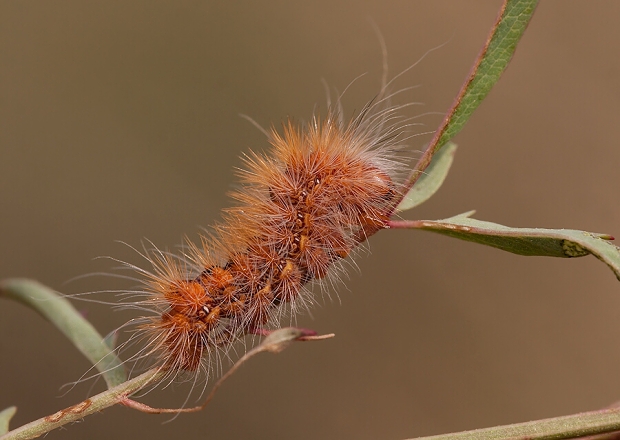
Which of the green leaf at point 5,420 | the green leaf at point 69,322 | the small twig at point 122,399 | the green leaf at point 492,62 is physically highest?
the green leaf at point 492,62

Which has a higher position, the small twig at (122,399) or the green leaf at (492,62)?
the green leaf at (492,62)

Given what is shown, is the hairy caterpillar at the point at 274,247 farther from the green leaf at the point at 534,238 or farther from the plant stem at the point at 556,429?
the plant stem at the point at 556,429

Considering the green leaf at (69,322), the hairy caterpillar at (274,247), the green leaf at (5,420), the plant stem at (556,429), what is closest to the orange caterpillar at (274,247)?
the hairy caterpillar at (274,247)

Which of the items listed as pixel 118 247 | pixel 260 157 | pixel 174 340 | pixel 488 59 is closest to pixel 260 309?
pixel 174 340

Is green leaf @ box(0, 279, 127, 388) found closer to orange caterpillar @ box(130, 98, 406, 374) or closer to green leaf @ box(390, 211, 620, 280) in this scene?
orange caterpillar @ box(130, 98, 406, 374)

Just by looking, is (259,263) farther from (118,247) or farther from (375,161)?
(118,247)

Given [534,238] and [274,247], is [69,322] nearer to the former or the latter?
[274,247]
